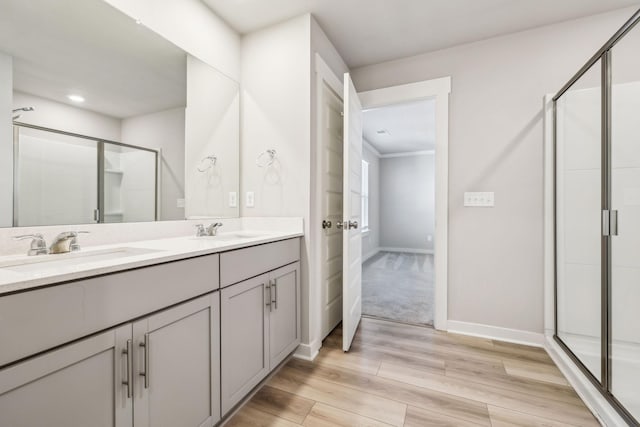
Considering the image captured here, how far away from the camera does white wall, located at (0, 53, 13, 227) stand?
3.43ft

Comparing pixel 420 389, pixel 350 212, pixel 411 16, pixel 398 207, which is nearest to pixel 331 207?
pixel 350 212

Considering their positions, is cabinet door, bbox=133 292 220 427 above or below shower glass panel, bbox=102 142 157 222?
below

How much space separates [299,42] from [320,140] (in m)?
0.68

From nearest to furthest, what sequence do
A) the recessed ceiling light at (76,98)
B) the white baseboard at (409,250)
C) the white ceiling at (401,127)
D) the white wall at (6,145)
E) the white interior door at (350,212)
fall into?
the white wall at (6,145) < the recessed ceiling light at (76,98) < the white interior door at (350,212) < the white ceiling at (401,127) < the white baseboard at (409,250)

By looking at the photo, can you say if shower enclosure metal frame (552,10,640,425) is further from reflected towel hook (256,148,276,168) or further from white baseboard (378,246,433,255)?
white baseboard (378,246,433,255)

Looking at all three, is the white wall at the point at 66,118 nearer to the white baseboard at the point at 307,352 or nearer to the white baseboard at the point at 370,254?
the white baseboard at the point at 307,352

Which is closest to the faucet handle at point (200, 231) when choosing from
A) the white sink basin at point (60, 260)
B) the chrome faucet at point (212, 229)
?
the chrome faucet at point (212, 229)

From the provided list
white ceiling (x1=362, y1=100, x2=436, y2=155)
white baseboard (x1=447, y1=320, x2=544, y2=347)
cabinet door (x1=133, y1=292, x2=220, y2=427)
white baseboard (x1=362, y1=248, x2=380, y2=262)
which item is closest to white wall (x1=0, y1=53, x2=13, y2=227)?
cabinet door (x1=133, y1=292, x2=220, y2=427)

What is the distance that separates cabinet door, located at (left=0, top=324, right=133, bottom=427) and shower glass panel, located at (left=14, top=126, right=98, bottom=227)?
26.8 inches

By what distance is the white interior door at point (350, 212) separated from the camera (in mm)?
1981

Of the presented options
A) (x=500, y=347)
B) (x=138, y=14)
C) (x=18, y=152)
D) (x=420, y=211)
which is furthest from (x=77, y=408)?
(x=420, y=211)

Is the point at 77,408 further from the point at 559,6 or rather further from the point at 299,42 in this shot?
the point at 559,6

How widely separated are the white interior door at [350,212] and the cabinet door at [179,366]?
999mm

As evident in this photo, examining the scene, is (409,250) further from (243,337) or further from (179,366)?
(179,366)
